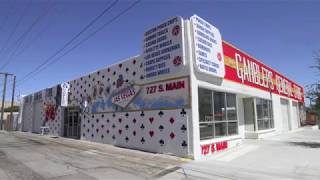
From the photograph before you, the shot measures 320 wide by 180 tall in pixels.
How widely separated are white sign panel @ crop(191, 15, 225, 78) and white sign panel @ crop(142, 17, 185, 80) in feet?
2.32

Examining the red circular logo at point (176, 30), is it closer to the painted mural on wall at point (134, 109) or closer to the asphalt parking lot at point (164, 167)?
the painted mural on wall at point (134, 109)

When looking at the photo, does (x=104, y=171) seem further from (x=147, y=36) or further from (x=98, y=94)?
(x=98, y=94)

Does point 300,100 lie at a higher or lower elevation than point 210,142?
higher

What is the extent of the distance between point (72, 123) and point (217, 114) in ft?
45.5

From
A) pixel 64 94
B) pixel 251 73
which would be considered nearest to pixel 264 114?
pixel 251 73

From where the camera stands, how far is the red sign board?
15055 millimetres

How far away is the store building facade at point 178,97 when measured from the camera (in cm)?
1110

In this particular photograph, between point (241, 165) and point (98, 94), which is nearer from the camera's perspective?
point (241, 165)

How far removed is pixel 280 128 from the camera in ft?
74.5

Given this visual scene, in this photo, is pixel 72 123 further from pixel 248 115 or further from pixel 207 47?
pixel 207 47

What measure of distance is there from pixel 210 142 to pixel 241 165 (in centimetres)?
248

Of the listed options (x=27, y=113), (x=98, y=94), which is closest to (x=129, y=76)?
(x=98, y=94)

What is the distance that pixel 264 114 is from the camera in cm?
1969

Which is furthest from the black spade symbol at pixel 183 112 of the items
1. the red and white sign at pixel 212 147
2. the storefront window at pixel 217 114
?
the red and white sign at pixel 212 147
